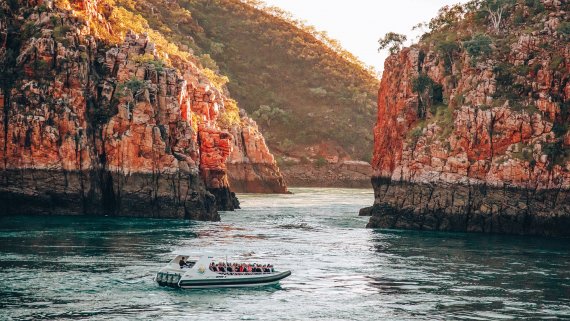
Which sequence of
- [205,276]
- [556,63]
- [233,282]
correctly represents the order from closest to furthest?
[205,276] < [233,282] < [556,63]

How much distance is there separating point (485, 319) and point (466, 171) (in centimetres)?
4829

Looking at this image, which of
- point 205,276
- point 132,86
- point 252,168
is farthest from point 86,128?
point 252,168

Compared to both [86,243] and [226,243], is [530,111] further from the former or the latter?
[86,243]

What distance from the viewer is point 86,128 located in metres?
118

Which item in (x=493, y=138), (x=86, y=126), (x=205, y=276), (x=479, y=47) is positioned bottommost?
(x=205, y=276)

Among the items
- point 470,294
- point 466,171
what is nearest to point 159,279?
point 470,294

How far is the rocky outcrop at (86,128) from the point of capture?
115m

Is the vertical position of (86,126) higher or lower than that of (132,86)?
lower

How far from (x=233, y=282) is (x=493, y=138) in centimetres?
4653

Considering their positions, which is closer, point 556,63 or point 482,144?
point 482,144

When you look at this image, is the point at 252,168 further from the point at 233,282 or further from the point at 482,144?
the point at 233,282

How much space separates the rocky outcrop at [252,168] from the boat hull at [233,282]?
4713 inches

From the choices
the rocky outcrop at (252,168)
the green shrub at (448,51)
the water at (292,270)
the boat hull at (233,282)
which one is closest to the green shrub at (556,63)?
the green shrub at (448,51)

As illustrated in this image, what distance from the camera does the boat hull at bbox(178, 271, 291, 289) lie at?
68.0 m
